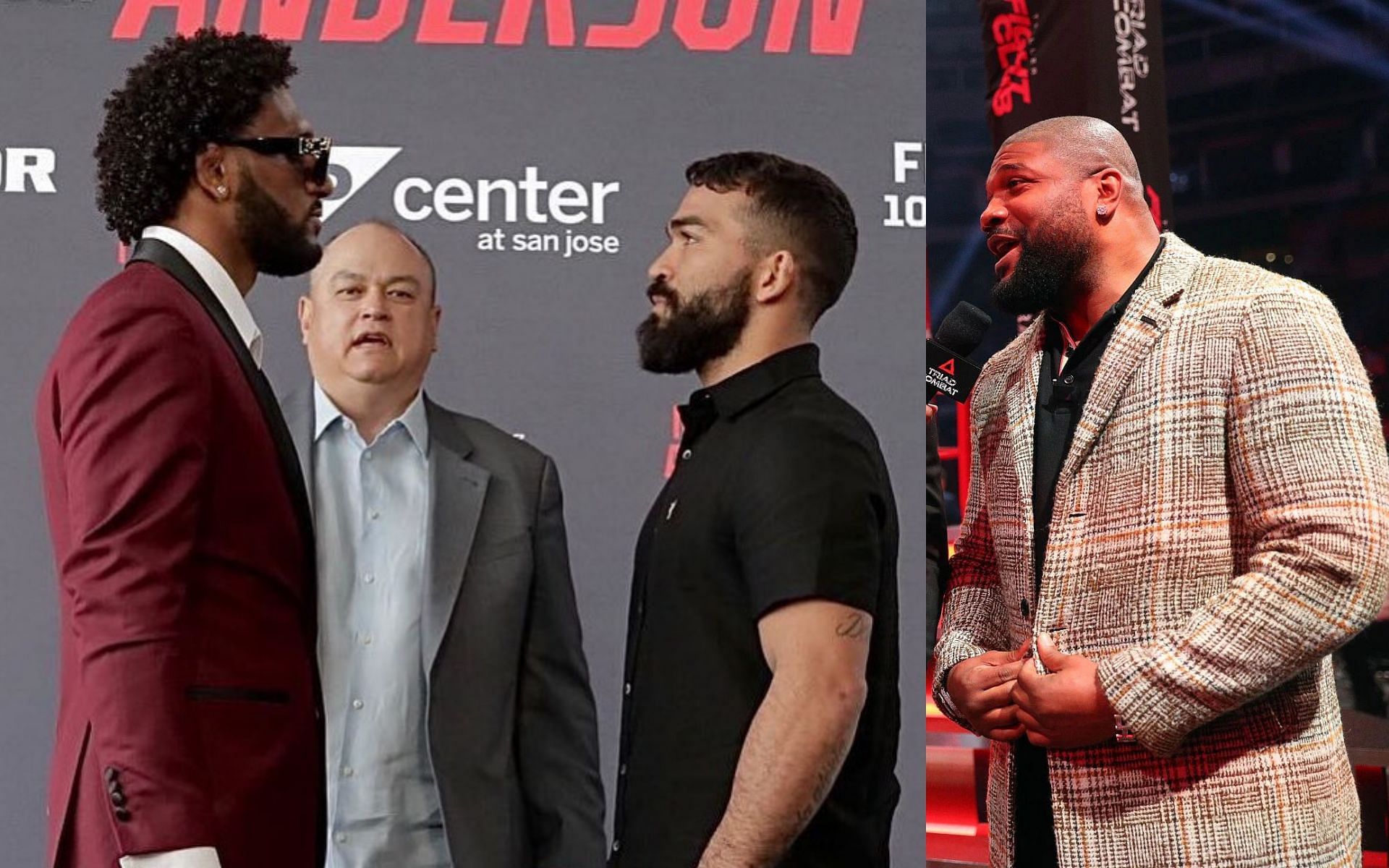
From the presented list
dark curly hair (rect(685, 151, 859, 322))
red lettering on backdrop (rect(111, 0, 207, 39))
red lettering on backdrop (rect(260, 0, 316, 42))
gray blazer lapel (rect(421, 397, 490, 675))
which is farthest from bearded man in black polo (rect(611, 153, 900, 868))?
red lettering on backdrop (rect(111, 0, 207, 39))

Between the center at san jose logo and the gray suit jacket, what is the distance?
0.36m

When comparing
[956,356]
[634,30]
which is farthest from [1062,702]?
[634,30]

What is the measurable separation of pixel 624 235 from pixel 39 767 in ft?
4.82

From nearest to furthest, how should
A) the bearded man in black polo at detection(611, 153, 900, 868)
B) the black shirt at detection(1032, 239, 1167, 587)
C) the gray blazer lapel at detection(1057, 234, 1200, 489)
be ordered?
the bearded man in black polo at detection(611, 153, 900, 868), the gray blazer lapel at detection(1057, 234, 1200, 489), the black shirt at detection(1032, 239, 1167, 587)

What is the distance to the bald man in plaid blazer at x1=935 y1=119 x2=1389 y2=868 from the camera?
2.12 metres

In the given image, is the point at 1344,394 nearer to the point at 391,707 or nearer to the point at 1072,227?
the point at 1072,227

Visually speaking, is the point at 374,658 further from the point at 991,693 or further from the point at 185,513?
the point at 991,693

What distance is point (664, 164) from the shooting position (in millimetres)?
2879

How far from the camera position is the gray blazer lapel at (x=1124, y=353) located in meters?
2.36

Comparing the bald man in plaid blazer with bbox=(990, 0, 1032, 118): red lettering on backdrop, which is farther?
bbox=(990, 0, 1032, 118): red lettering on backdrop

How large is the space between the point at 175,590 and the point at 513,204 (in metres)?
1.19

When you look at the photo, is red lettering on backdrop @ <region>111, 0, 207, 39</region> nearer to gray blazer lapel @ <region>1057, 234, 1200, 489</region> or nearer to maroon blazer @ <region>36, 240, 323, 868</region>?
maroon blazer @ <region>36, 240, 323, 868</region>

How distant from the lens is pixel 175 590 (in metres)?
1.91

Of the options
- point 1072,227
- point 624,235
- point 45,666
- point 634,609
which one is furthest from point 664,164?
point 45,666
